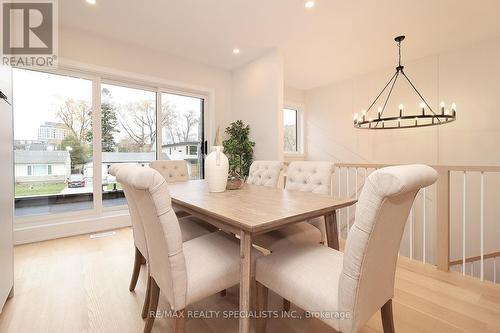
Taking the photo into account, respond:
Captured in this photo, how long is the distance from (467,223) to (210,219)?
13.9ft

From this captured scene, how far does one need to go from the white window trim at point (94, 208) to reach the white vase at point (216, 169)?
2.27 meters

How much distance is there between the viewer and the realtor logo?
257 cm

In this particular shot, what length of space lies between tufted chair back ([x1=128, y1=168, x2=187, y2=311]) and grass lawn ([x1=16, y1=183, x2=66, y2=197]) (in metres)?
2.89

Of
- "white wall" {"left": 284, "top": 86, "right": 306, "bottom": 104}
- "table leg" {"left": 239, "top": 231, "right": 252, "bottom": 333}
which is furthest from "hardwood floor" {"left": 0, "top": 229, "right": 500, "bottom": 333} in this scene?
"white wall" {"left": 284, "top": 86, "right": 306, "bottom": 104}

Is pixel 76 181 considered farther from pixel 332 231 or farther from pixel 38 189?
pixel 332 231

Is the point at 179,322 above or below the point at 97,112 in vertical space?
below

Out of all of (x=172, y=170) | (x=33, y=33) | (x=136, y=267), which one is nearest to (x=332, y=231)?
(x=136, y=267)

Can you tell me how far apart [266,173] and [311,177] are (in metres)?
0.55

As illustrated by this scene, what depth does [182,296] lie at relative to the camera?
103cm

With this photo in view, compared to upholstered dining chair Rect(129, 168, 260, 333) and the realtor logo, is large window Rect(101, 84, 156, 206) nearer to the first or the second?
the realtor logo

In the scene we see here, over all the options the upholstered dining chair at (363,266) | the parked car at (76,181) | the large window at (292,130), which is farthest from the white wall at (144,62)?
the upholstered dining chair at (363,266)

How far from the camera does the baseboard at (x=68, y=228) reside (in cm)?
277

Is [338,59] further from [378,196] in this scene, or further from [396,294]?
[378,196]

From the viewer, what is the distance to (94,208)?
3.32 m
